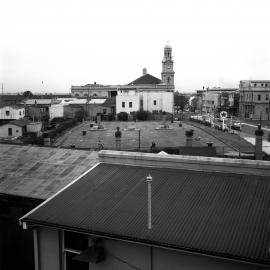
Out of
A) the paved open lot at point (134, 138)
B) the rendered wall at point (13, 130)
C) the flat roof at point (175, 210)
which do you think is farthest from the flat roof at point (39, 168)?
the rendered wall at point (13, 130)

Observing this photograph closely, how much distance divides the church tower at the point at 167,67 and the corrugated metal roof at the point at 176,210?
88.2 meters

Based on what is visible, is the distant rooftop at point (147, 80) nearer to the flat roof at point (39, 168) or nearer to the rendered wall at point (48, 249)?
the flat roof at point (39, 168)

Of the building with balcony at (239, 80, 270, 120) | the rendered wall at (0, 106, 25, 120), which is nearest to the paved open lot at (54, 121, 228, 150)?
the rendered wall at (0, 106, 25, 120)

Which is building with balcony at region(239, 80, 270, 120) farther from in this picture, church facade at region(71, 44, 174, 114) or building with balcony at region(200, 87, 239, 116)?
church facade at region(71, 44, 174, 114)

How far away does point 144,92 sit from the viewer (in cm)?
7375

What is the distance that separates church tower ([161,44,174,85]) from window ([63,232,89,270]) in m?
89.8

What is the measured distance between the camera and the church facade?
68.7 meters

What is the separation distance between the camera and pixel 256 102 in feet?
226

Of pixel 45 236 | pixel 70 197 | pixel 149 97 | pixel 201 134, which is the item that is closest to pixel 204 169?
pixel 70 197

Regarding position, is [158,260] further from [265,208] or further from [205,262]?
[265,208]

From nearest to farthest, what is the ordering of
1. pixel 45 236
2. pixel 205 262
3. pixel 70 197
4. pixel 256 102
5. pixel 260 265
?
pixel 260 265, pixel 205 262, pixel 45 236, pixel 70 197, pixel 256 102

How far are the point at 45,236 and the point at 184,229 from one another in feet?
10.1

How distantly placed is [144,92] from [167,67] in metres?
24.1

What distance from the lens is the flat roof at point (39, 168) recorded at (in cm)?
1044
